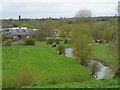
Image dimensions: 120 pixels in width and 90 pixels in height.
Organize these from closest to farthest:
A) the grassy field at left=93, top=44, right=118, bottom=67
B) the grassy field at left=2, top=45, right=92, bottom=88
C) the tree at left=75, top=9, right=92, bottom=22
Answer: the grassy field at left=2, top=45, right=92, bottom=88 → the grassy field at left=93, top=44, right=118, bottom=67 → the tree at left=75, top=9, right=92, bottom=22

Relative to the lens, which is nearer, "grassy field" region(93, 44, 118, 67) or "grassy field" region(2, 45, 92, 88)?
"grassy field" region(2, 45, 92, 88)

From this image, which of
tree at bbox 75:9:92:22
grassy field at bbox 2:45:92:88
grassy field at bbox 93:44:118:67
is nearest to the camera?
grassy field at bbox 2:45:92:88

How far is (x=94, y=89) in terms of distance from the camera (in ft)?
23.8

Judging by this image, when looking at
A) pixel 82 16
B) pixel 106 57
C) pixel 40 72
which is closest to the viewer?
pixel 40 72

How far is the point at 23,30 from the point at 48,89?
81505 mm

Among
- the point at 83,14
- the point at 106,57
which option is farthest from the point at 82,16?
the point at 106,57

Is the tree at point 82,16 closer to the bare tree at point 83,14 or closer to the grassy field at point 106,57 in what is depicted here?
the bare tree at point 83,14

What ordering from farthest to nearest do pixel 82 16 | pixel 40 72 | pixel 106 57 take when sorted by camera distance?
pixel 82 16, pixel 106 57, pixel 40 72

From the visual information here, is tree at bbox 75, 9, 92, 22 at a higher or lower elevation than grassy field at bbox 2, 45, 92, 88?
higher

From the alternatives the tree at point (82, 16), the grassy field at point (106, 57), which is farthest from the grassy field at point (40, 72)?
the tree at point (82, 16)

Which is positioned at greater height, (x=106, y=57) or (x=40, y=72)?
(x=106, y=57)

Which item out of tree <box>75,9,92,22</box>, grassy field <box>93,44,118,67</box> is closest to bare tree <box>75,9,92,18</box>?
tree <box>75,9,92,22</box>

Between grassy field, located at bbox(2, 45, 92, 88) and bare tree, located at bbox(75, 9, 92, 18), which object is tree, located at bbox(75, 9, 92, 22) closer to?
bare tree, located at bbox(75, 9, 92, 18)

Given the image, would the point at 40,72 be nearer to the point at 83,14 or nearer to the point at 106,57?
the point at 106,57
